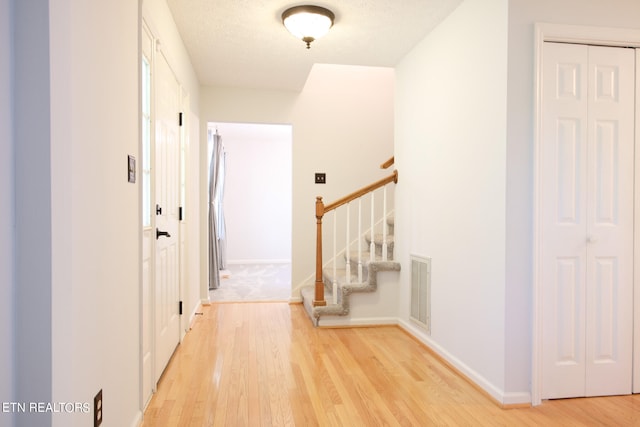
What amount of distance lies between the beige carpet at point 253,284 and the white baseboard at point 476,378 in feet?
6.65

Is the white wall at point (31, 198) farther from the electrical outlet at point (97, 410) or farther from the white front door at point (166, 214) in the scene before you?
the white front door at point (166, 214)

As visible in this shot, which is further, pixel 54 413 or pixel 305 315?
pixel 305 315

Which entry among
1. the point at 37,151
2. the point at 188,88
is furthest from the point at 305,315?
the point at 37,151

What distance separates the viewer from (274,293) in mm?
5277

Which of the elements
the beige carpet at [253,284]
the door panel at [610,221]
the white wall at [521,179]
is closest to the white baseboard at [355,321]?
the beige carpet at [253,284]

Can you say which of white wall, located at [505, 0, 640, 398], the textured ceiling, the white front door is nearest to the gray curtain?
the textured ceiling

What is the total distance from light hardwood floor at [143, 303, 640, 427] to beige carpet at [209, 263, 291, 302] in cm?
147

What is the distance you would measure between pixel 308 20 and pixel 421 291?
2220mm

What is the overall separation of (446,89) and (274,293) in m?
3.34

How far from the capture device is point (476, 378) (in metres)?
2.52

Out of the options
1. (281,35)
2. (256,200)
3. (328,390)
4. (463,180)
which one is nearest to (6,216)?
(328,390)

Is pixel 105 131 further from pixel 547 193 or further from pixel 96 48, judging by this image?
pixel 547 193

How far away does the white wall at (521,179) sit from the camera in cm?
226

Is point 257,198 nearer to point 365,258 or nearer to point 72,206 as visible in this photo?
point 365,258
